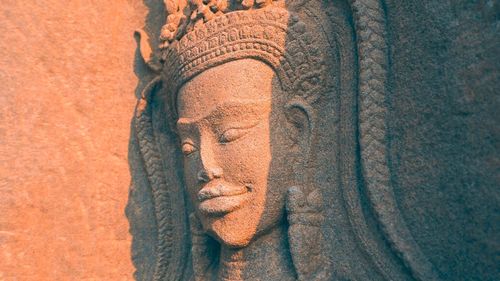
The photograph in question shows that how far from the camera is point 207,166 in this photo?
2.14 m

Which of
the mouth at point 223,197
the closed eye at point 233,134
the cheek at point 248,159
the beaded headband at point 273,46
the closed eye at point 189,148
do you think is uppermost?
the beaded headband at point 273,46

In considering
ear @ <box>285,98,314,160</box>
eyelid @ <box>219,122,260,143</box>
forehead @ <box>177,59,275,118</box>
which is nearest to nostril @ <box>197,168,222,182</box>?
eyelid @ <box>219,122,260,143</box>

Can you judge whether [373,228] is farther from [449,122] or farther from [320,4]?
[320,4]

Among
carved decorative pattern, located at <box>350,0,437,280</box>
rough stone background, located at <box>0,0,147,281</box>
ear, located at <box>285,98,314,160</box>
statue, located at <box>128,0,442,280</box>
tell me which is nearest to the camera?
carved decorative pattern, located at <box>350,0,437,280</box>

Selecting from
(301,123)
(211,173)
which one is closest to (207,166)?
(211,173)

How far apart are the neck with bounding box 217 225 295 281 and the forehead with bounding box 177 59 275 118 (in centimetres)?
62

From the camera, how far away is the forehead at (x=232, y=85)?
7.02ft

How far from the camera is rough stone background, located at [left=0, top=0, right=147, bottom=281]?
2445 mm

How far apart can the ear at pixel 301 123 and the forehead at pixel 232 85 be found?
120 millimetres

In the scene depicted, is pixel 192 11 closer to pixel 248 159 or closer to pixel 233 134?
pixel 233 134

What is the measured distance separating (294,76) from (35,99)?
140 centimetres

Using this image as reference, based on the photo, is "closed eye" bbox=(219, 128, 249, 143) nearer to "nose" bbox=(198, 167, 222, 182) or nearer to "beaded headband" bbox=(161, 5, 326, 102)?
"nose" bbox=(198, 167, 222, 182)

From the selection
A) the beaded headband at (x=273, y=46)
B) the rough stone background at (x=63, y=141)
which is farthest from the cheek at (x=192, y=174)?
the rough stone background at (x=63, y=141)

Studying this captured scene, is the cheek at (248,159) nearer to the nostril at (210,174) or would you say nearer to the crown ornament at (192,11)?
the nostril at (210,174)
